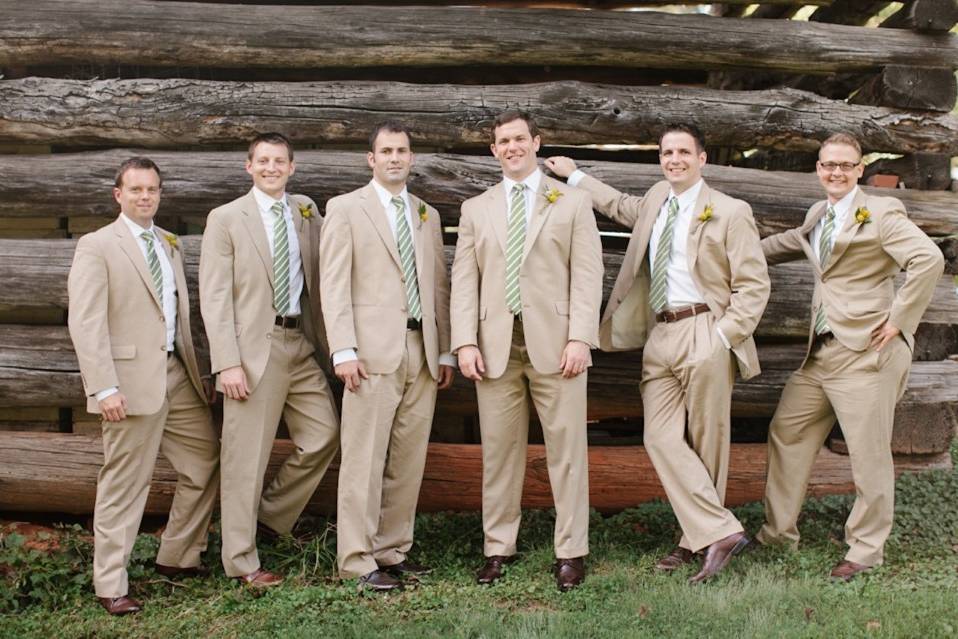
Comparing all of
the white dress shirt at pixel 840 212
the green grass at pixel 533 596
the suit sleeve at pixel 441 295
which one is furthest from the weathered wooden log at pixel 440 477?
the white dress shirt at pixel 840 212

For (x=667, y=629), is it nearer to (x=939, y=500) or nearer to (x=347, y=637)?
(x=347, y=637)

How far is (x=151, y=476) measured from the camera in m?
5.11

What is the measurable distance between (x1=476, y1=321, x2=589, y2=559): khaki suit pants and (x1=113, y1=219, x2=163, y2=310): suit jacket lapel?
1836 millimetres

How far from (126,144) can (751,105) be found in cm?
419

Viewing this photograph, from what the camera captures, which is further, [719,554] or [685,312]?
[685,312]

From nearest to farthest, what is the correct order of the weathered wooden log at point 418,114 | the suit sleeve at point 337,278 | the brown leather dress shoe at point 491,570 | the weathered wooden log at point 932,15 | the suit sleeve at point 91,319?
the suit sleeve at point 91,319 < the suit sleeve at point 337,278 < the brown leather dress shoe at point 491,570 < the weathered wooden log at point 418,114 < the weathered wooden log at point 932,15

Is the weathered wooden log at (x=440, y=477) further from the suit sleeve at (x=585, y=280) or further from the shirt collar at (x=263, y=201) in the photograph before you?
the shirt collar at (x=263, y=201)

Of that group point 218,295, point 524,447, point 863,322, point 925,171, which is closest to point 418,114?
point 218,295

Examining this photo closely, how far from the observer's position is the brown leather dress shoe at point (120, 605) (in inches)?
188

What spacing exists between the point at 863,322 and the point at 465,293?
7.29 ft

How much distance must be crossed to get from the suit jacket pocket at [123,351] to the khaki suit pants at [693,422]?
9.25 ft

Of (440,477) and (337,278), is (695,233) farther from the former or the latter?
(440,477)

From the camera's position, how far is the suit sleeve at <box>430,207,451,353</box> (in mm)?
5227

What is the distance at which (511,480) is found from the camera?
516 cm
